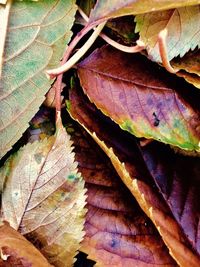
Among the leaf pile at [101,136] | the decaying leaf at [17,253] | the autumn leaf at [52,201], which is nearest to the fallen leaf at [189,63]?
the leaf pile at [101,136]

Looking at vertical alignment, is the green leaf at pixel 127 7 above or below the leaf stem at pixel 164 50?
above

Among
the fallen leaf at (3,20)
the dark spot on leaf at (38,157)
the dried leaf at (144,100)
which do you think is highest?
the fallen leaf at (3,20)

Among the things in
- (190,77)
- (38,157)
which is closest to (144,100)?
(190,77)

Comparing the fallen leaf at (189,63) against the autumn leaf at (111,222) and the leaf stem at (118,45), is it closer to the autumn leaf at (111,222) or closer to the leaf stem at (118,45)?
the leaf stem at (118,45)

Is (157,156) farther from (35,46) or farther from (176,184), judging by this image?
(35,46)

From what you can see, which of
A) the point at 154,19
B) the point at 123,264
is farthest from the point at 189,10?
the point at 123,264

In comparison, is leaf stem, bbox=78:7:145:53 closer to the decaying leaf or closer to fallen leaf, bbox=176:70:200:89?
fallen leaf, bbox=176:70:200:89

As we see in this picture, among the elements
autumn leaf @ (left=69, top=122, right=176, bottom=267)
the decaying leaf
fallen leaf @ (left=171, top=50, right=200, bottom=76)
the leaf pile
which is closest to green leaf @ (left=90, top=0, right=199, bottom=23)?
the leaf pile
